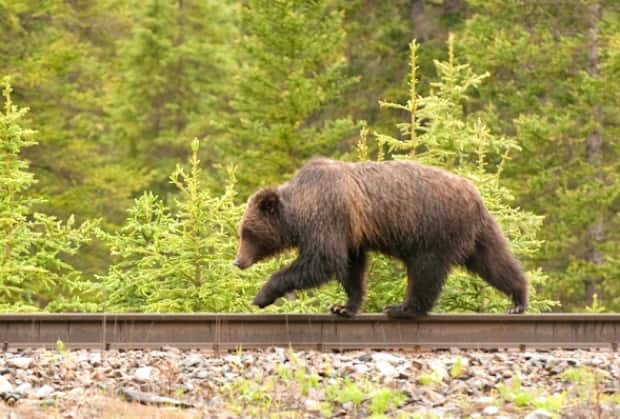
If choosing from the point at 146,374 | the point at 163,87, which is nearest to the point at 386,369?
the point at 146,374

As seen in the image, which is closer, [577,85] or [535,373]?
[535,373]

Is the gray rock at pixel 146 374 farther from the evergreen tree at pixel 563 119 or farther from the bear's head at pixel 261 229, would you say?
the evergreen tree at pixel 563 119

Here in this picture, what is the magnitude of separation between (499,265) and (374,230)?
133cm

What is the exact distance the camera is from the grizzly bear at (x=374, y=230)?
1099 cm

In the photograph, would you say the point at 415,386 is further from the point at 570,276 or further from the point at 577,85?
the point at 577,85

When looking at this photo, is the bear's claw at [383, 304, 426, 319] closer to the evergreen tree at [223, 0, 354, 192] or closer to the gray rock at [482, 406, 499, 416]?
the gray rock at [482, 406, 499, 416]

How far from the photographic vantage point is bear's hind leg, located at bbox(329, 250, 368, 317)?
11.4m

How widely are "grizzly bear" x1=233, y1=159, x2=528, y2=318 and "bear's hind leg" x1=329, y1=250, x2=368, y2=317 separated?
12 millimetres

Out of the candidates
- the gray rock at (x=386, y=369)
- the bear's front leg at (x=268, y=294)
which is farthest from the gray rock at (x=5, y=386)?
the bear's front leg at (x=268, y=294)

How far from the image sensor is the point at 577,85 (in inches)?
1062

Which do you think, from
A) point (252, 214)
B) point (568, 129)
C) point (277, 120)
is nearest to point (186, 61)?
point (277, 120)

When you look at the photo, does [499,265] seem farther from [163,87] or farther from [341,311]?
[163,87]

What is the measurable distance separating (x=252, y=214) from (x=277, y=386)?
367 centimetres

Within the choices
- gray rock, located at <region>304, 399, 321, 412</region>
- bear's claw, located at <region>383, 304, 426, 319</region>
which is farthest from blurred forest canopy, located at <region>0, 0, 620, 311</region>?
gray rock, located at <region>304, 399, 321, 412</region>
